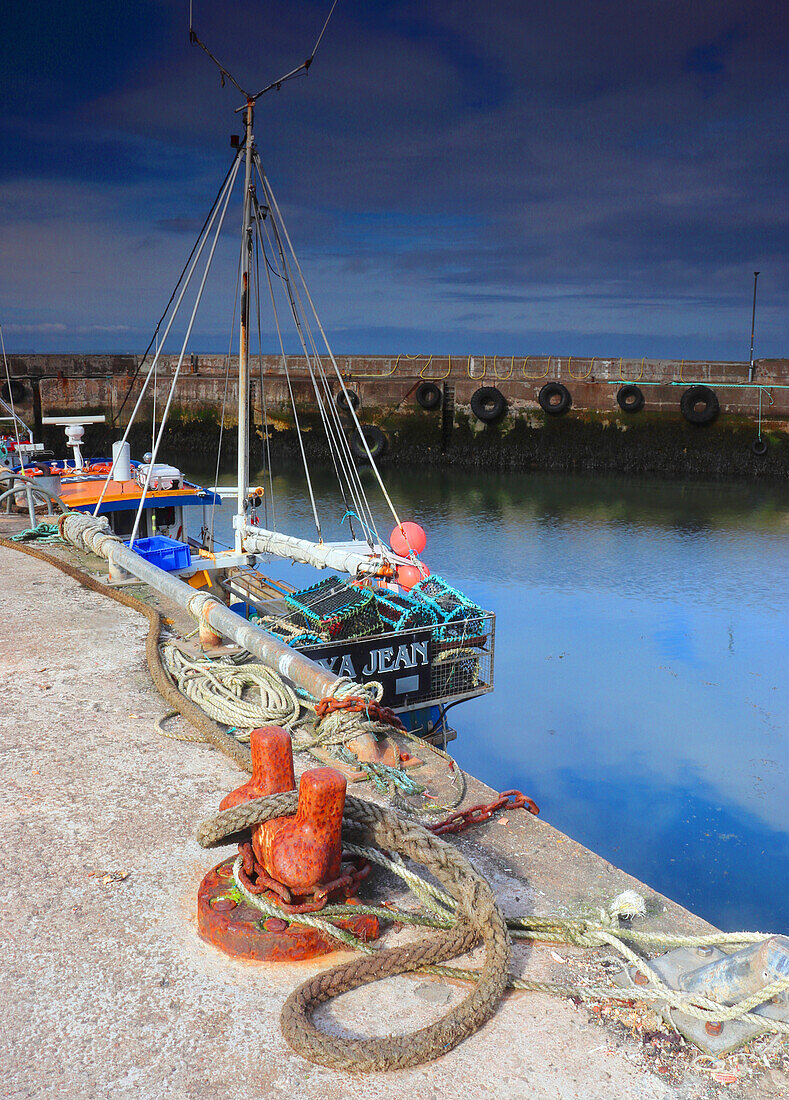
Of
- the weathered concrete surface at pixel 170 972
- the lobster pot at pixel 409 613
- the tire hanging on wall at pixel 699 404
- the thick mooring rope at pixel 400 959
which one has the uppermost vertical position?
the tire hanging on wall at pixel 699 404

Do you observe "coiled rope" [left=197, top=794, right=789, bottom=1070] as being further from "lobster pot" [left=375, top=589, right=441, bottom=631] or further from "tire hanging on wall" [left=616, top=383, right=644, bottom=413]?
"tire hanging on wall" [left=616, top=383, right=644, bottom=413]

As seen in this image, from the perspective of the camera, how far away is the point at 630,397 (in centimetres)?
2850

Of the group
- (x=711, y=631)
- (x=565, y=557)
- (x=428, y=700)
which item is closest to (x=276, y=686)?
(x=428, y=700)

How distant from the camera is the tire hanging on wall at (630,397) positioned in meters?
28.4

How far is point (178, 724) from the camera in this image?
427cm

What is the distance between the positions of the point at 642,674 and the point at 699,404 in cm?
1670

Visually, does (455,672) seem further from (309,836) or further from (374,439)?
(374,439)

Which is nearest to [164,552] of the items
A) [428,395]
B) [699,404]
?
[428,395]

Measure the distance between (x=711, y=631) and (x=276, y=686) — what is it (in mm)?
13866

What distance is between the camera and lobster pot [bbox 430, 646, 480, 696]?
800 cm

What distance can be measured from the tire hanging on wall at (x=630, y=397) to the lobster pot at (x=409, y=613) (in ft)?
74.1

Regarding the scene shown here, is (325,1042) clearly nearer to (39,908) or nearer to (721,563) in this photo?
(39,908)

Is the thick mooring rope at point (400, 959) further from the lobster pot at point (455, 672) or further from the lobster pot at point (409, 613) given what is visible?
the lobster pot at point (455, 672)

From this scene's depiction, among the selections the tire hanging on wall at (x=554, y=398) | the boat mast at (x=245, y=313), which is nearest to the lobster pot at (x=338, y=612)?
the boat mast at (x=245, y=313)
